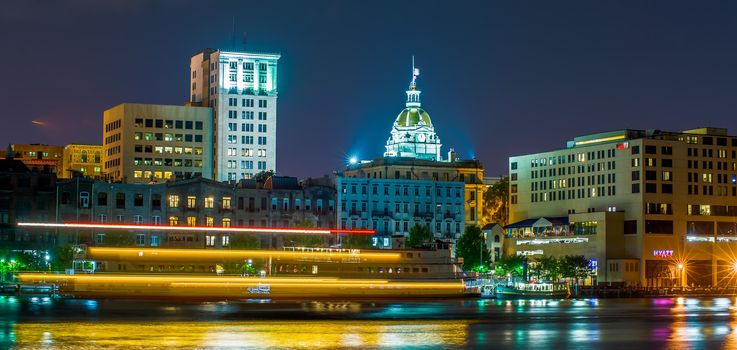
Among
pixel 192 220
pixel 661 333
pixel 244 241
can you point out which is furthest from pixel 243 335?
pixel 192 220

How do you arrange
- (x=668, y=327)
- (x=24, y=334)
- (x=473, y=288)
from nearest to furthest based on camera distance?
(x=24, y=334)
(x=668, y=327)
(x=473, y=288)

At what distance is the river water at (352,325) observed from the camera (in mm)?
96475

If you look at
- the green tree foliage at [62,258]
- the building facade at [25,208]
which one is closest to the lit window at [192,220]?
the green tree foliage at [62,258]

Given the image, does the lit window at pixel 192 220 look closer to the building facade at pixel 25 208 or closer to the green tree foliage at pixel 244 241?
the green tree foliage at pixel 244 241

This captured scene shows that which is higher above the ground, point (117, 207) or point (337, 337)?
point (117, 207)

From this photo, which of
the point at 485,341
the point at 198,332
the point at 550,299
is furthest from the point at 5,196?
the point at 485,341

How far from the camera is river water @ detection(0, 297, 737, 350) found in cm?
9648

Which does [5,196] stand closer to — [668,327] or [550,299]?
[550,299]

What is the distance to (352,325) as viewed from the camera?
11519cm

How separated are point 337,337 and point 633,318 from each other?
42.6 m

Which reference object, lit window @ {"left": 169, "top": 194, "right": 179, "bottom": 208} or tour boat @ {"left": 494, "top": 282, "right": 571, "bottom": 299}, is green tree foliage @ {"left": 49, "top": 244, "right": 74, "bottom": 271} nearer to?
lit window @ {"left": 169, "top": 194, "right": 179, "bottom": 208}

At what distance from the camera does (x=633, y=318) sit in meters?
133

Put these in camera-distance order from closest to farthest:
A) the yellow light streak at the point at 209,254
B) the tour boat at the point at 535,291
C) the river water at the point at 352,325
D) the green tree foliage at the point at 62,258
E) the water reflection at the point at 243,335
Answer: the water reflection at the point at 243,335 → the river water at the point at 352,325 → the yellow light streak at the point at 209,254 → the green tree foliage at the point at 62,258 → the tour boat at the point at 535,291

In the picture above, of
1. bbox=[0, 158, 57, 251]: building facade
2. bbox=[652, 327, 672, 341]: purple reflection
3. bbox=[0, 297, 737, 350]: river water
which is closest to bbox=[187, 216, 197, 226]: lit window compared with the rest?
bbox=[0, 158, 57, 251]: building facade
